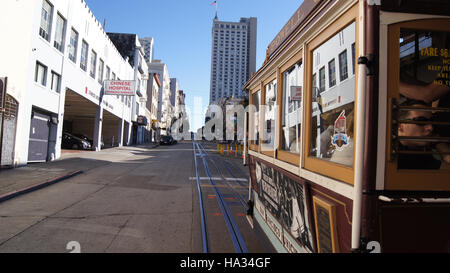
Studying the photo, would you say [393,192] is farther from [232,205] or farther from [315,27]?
[232,205]

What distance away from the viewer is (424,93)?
196 cm

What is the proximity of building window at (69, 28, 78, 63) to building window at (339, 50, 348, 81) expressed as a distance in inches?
664

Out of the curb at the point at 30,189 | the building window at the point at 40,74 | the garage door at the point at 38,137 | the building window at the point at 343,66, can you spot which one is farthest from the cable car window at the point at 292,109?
the building window at the point at 40,74

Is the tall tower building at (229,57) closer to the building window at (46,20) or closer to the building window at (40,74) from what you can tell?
the building window at (46,20)

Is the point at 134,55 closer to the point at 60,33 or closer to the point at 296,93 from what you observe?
the point at 60,33

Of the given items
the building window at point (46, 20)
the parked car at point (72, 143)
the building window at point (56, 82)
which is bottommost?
the parked car at point (72, 143)

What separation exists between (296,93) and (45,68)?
13530mm

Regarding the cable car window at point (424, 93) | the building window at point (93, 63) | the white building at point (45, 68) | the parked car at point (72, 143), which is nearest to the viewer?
the cable car window at point (424, 93)

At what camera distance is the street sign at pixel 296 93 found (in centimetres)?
282

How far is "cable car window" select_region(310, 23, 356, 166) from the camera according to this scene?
1981 millimetres

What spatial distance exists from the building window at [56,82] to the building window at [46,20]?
1.84m

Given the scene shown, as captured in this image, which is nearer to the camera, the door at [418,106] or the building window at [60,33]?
the door at [418,106]
